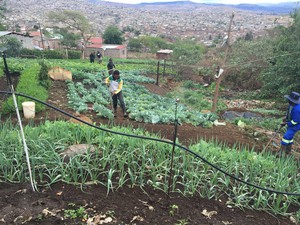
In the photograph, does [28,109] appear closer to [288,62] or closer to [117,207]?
[117,207]

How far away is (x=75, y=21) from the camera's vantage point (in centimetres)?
6550

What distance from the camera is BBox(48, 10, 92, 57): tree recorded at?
63031mm

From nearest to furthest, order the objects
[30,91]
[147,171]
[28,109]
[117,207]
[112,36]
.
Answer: [117,207] → [147,171] → [28,109] → [30,91] → [112,36]

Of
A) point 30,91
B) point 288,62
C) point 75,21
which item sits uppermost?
point 75,21

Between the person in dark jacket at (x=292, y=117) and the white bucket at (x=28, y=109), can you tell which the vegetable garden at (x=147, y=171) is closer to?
the person in dark jacket at (x=292, y=117)

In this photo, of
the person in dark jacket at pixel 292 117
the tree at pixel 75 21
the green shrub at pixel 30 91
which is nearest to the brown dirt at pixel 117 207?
the person in dark jacket at pixel 292 117

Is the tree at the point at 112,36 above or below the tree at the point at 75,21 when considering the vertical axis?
below

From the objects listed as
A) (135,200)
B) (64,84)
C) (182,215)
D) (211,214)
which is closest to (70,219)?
(135,200)

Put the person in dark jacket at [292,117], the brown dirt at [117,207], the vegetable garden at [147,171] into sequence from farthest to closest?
the person in dark jacket at [292,117] < the vegetable garden at [147,171] < the brown dirt at [117,207]

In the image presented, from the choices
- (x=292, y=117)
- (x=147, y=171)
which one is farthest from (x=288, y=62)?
(x=147, y=171)

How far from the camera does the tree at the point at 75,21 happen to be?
207 feet

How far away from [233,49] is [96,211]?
2398 cm

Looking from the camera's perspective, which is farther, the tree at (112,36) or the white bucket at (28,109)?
Answer: the tree at (112,36)

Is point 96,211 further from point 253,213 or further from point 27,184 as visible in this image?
point 253,213
